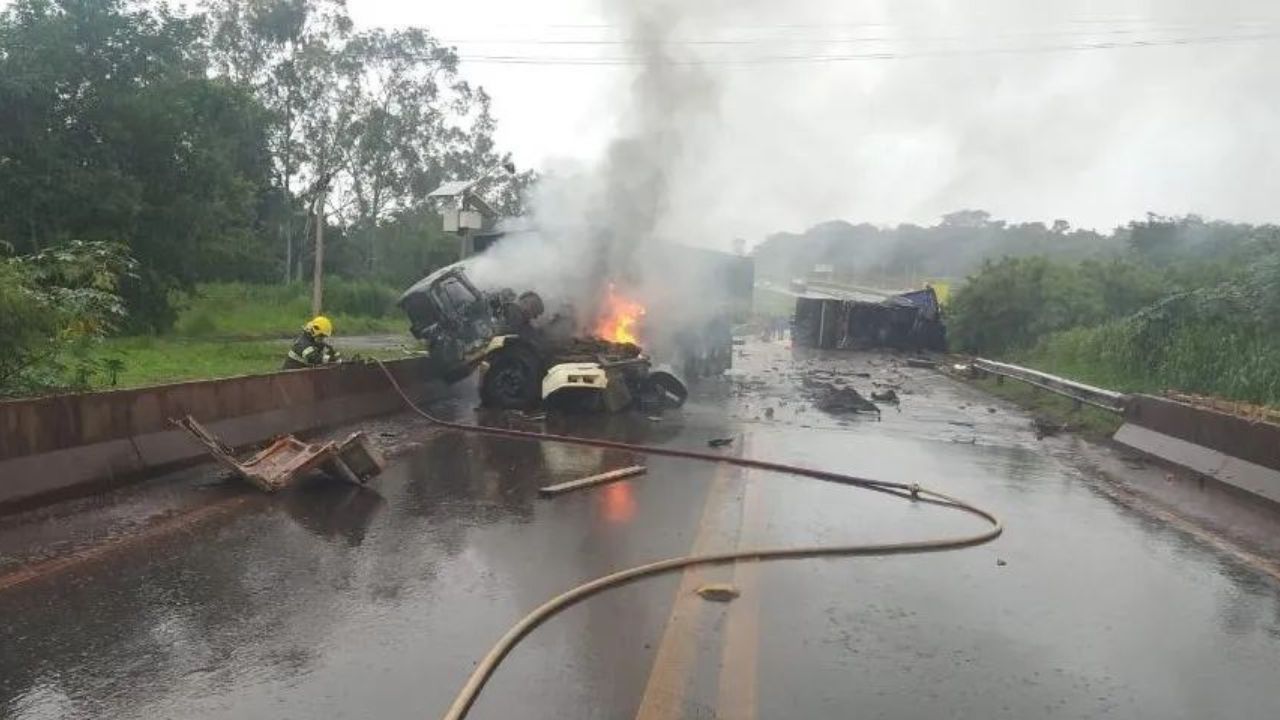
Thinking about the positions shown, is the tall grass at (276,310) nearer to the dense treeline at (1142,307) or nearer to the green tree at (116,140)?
the green tree at (116,140)

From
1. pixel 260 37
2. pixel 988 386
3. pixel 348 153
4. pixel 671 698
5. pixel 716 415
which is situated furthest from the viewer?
pixel 348 153

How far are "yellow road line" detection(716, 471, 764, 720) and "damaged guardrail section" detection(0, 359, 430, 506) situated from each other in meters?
4.97

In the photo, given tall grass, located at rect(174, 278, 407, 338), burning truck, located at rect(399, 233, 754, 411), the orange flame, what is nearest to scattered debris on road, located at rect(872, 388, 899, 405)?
burning truck, located at rect(399, 233, 754, 411)

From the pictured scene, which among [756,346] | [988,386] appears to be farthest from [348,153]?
[988,386]

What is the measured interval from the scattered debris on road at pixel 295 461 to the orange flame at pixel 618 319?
340 inches

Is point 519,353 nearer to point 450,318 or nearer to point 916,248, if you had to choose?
point 450,318

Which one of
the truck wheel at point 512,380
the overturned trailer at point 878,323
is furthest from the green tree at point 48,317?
the overturned trailer at point 878,323

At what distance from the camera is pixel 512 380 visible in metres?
15.0

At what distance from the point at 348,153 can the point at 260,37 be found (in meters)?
6.44

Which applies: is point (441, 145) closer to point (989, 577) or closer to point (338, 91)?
point (338, 91)

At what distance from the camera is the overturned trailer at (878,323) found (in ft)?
123

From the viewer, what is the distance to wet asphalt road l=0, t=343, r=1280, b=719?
399cm

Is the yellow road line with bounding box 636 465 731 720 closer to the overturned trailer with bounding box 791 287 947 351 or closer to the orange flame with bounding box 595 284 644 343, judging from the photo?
the orange flame with bounding box 595 284 644 343

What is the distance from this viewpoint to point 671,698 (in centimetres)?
395
